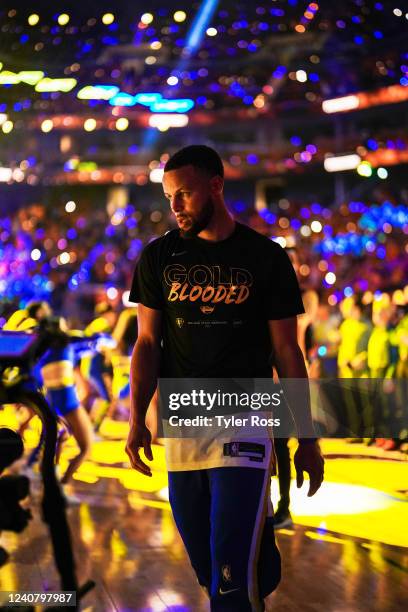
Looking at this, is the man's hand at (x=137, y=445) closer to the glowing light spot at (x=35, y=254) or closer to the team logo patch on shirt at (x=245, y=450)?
the team logo patch on shirt at (x=245, y=450)

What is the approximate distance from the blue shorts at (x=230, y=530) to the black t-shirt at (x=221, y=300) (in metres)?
0.38

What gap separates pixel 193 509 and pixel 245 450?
1.03 ft

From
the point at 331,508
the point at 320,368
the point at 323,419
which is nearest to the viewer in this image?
the point at 331,508

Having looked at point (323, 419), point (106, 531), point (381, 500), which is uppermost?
point (106, 531)

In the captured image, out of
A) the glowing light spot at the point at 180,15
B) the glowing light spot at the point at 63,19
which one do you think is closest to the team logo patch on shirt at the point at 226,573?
the glowing light spot at the point at 63,19

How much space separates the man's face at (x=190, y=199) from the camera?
11.8 ft

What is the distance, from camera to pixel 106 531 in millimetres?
6895

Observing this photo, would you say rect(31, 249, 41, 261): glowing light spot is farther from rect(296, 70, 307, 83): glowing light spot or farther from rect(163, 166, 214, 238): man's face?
rect(163, 166, 214, 238): man's face

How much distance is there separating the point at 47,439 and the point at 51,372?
544cm

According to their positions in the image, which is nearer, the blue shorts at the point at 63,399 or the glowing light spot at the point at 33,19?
the blue shorts at the point at 63,399

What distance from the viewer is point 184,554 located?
612cm

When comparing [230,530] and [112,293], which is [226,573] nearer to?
[230,530]

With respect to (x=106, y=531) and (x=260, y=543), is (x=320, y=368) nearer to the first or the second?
(x=106, y=531)

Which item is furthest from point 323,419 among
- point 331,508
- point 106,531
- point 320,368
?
point 106,531
